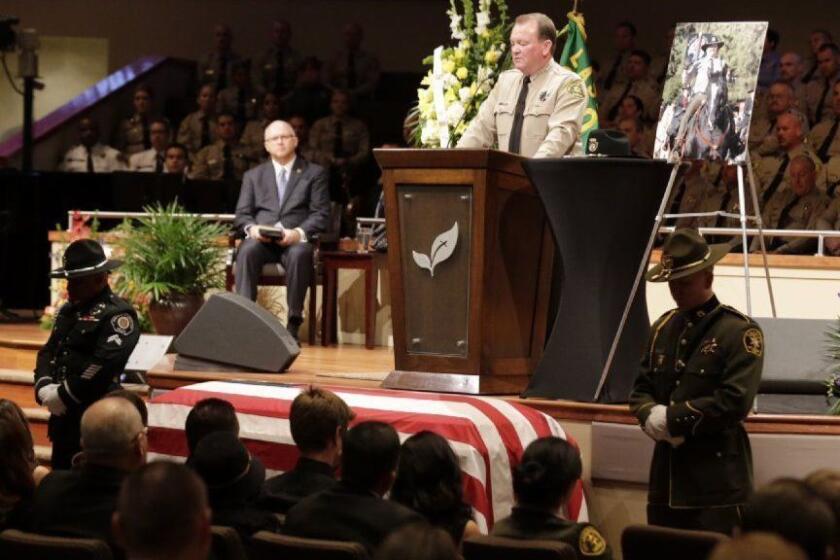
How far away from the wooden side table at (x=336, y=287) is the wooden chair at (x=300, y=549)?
4593 millimetres

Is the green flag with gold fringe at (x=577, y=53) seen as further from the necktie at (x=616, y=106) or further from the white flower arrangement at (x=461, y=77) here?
the necktie at (x=616, y=106)

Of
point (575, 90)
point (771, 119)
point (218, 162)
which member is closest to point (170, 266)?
point (575, 90)

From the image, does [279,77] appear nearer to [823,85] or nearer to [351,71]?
[351,71]

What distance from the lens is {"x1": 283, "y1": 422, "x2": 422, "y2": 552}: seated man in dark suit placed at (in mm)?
3195

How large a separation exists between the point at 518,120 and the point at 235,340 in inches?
56.0

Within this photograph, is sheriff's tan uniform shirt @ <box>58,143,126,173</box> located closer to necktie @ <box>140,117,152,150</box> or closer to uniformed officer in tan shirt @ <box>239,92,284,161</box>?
necktie @ <box>140,117,152,150</box>

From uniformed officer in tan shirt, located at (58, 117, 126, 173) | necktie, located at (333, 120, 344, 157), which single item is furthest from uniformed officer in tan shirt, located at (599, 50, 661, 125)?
uniformed officer in tan shirt, located at (58, 117, 126, 173)

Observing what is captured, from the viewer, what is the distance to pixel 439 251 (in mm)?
4965

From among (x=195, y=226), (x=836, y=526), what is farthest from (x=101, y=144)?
(x=836, y=526)

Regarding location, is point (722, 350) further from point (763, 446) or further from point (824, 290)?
point (824, 290)

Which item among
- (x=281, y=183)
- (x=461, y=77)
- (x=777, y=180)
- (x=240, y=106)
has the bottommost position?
(x=281, y=183)

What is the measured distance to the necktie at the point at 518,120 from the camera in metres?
5.39

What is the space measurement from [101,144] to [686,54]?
7908 millimetres

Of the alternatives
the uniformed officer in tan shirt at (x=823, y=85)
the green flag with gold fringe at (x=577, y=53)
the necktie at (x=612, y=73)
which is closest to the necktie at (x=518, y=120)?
the green flag with gold fringe at (x=577, y=53)
